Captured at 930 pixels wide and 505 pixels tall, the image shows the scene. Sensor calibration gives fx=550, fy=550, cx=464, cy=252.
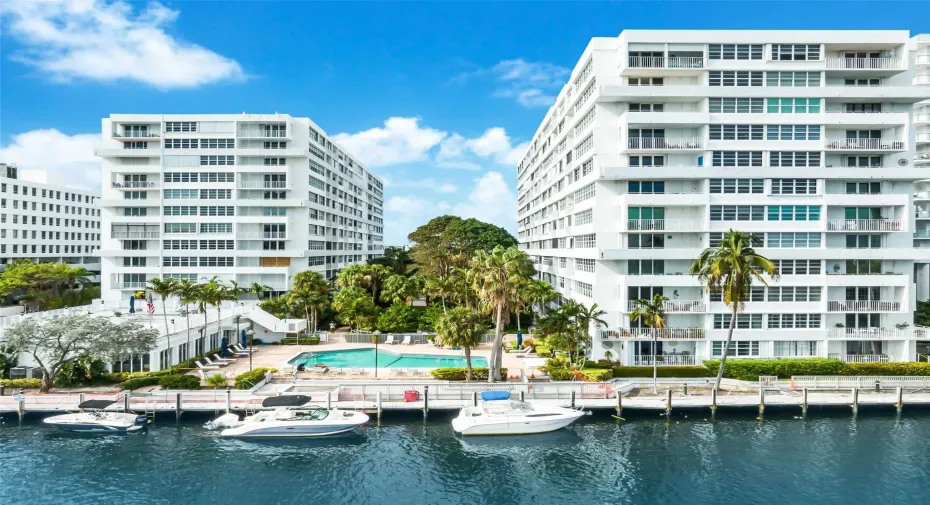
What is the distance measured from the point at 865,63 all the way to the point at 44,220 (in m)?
136

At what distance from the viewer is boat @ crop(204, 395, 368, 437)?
36.8 meters

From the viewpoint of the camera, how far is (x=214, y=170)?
249ft

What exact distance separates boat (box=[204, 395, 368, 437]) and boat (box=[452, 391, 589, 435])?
726 centimetres

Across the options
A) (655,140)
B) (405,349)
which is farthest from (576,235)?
(405,349)

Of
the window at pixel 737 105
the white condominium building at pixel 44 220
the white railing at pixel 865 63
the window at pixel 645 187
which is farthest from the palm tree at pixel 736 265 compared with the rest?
the white condominium building at pixel 44 220

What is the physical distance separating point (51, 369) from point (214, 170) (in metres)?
39.1

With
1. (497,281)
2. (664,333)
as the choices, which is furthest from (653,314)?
(497,281)

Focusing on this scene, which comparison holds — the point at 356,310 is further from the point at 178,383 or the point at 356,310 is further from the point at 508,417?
the point at 508,417

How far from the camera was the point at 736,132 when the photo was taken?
162ft

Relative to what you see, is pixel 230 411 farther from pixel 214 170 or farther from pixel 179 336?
pixel 214 170

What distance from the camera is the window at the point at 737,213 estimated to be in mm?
49500

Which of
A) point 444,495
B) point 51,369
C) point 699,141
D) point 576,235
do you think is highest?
point 699,141

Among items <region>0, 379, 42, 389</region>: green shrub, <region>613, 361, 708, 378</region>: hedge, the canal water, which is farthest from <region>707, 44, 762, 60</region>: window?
<region>0, 379, 42, 389</region>: green shrub

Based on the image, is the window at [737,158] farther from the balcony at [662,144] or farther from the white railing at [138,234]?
the white railing at [138,234]
